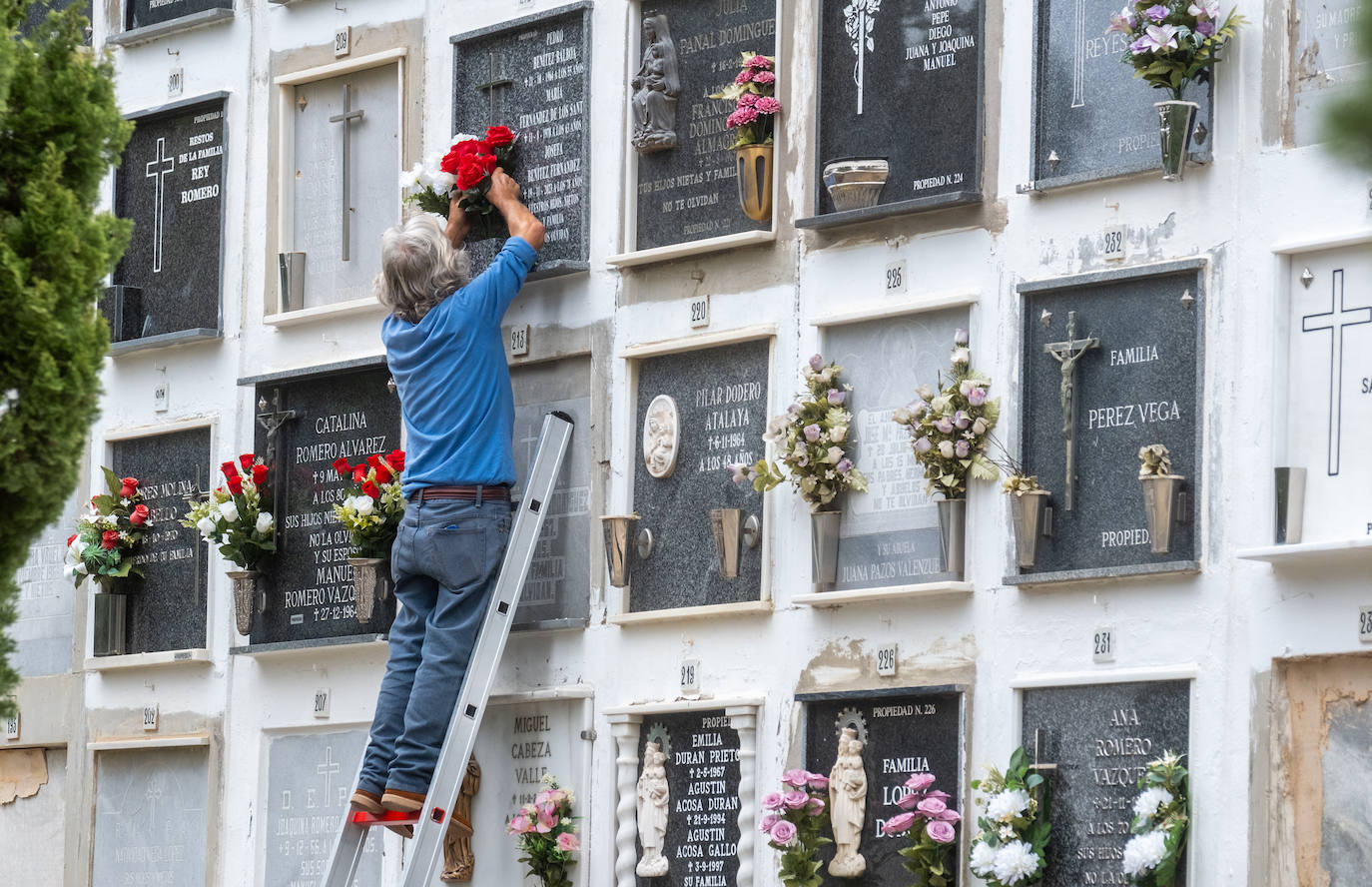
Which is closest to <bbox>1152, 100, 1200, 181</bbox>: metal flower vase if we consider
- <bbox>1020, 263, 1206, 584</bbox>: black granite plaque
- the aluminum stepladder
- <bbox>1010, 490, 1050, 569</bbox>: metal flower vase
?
<bbox>1020, 263, 1206, 584</bbox>: black granite plaque

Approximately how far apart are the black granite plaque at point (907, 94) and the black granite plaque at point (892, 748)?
1.83 m

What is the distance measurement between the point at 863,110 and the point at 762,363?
3.49 ft

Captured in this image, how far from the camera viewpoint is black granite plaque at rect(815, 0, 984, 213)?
9680mm

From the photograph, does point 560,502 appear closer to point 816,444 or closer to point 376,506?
point 376,506

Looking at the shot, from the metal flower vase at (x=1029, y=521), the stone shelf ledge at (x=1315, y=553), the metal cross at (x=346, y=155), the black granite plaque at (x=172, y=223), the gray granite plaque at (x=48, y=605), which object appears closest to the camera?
the stone shelf ledge at (x=1315, y=553)

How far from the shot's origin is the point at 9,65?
7293mm

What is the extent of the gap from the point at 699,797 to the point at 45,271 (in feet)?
12.5

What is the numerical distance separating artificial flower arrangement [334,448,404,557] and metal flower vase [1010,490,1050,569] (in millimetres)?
3032

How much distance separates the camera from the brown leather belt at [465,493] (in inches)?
413

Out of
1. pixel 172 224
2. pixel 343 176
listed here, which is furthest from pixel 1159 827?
pixel 172 224

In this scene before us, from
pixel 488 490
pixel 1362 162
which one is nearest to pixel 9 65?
pixel 488 490

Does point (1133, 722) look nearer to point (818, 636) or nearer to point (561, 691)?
point (818, 636)

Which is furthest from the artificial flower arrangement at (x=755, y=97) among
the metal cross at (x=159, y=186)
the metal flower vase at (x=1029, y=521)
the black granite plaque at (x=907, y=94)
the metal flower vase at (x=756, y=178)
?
the metal cross at (x=159, y=186)

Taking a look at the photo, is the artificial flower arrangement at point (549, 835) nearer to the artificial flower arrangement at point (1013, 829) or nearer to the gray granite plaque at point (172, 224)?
the artificial flower arrangement at point (1013, 829)
